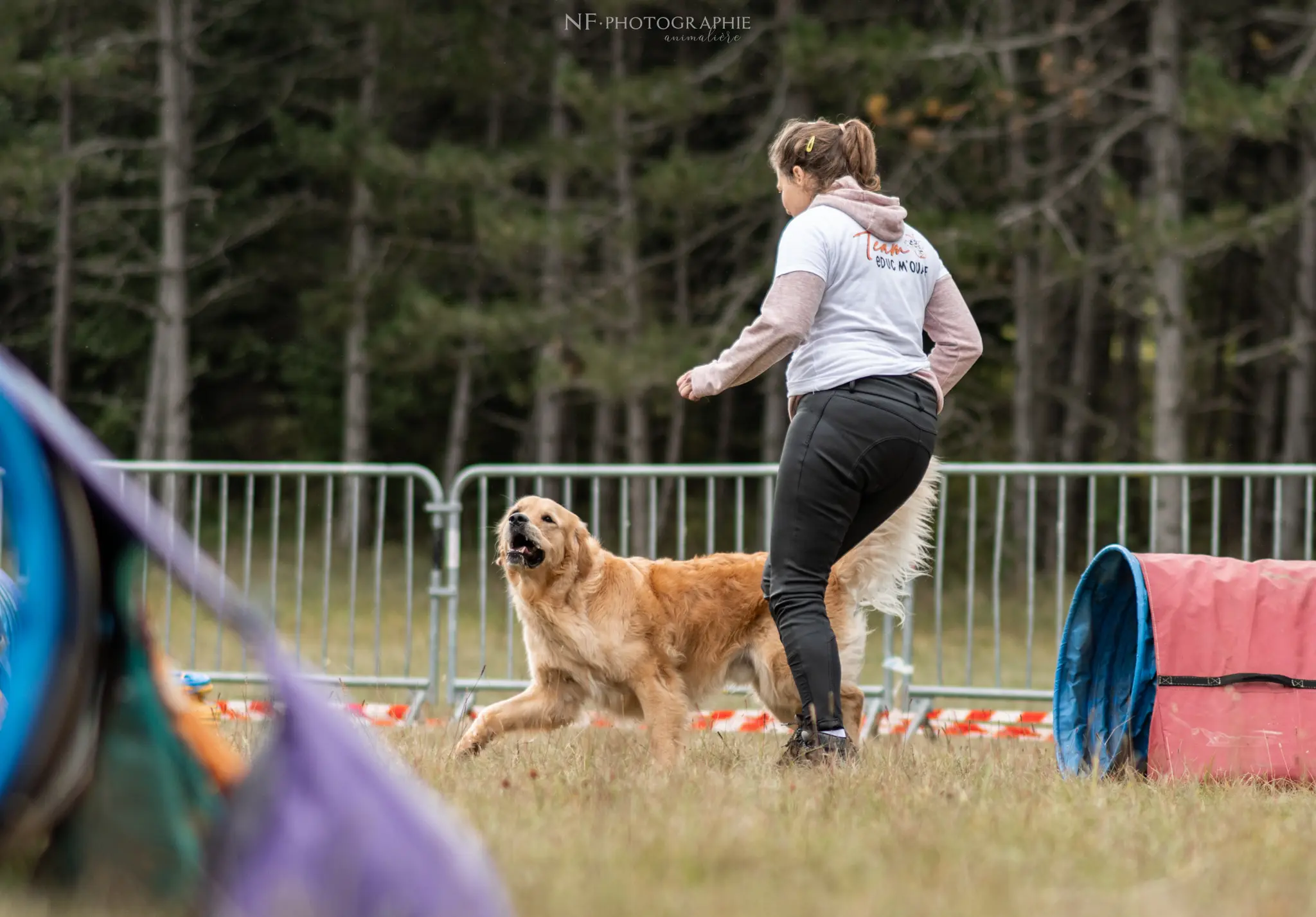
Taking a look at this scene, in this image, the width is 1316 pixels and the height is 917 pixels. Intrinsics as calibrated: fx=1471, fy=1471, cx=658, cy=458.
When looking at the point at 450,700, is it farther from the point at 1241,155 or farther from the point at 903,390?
the point at 1241,155

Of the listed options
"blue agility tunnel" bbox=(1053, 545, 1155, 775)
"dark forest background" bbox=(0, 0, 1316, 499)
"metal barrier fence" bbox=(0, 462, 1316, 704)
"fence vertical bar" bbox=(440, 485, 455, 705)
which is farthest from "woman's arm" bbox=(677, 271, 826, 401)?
"dark forest background" bbox=(0, 0, 1316, 499)

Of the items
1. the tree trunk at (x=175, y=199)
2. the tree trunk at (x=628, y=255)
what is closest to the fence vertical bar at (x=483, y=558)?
the tree trunk at (x=628, y=255)

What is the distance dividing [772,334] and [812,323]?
19 cm

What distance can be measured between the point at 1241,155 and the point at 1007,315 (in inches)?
150

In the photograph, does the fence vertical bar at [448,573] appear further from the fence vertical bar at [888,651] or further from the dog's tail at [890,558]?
the dog's tail at [890,558]

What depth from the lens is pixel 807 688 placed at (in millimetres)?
4516

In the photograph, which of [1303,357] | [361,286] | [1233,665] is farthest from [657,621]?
[361,286]

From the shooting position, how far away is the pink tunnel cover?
4.56 metres

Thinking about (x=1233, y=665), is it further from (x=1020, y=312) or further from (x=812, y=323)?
A: (x=1020, y=312)

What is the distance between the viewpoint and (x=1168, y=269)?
547 inches

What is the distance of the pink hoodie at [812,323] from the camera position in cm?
434

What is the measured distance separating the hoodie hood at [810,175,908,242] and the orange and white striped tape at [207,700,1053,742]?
93.5 inches

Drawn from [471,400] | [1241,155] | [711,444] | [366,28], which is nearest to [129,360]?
[471,400]

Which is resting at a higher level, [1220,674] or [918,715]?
[1220,674]
